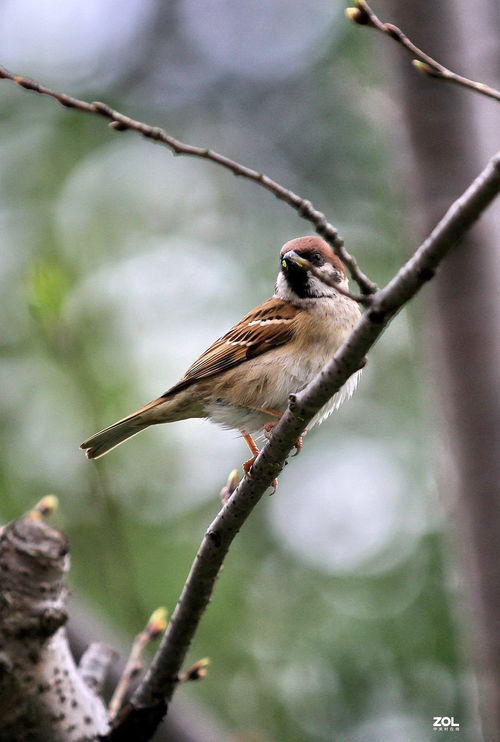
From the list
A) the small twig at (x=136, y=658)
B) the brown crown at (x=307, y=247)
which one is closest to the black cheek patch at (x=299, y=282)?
the brown crown at (x=307, y=247)

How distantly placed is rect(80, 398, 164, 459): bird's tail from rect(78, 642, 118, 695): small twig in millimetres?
908

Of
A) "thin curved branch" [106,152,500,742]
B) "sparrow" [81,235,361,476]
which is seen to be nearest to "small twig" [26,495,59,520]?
"thin curved branch" [106,152,500,742]

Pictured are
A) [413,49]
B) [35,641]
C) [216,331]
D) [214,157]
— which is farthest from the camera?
[216,331]

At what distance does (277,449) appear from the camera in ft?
9.66

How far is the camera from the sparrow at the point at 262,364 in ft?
15.3

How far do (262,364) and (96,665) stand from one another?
173cm

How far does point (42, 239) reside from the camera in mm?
7879

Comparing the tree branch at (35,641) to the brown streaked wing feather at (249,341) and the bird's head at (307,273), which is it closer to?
the brown streaked wing feather at (249,341)

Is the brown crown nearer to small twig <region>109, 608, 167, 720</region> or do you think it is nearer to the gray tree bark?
the gray tree bark

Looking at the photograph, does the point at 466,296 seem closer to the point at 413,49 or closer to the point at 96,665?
the point at 413,49

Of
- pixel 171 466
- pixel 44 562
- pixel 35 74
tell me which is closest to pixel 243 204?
pixel 35 74

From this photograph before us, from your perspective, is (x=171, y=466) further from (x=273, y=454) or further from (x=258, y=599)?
(x=273, y=454)

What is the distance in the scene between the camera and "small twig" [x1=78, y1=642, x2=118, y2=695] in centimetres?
378

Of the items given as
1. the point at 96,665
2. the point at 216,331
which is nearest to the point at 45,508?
the point at 96,665
